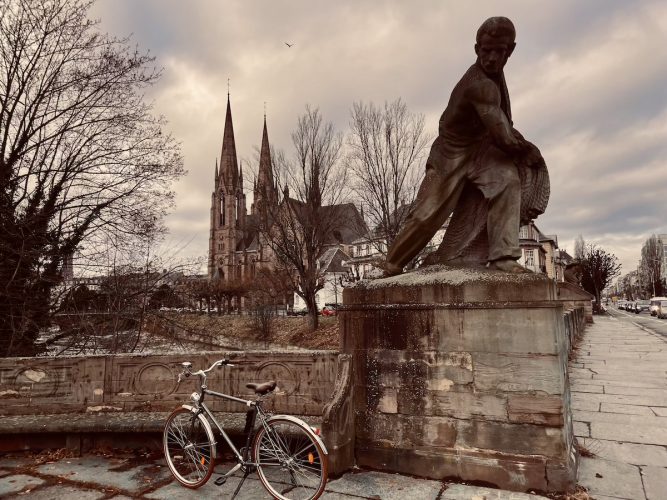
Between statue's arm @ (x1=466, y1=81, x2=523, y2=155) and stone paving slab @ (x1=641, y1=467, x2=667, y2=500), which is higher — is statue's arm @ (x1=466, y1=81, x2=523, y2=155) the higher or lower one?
the higher one

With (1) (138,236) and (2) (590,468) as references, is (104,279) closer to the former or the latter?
(1) (138,236)

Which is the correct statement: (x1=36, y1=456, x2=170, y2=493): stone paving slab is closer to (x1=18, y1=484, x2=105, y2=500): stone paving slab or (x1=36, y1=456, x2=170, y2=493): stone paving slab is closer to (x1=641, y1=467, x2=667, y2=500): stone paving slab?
(x1=18, y1=484, x2=105, y2=500): stone paving slab

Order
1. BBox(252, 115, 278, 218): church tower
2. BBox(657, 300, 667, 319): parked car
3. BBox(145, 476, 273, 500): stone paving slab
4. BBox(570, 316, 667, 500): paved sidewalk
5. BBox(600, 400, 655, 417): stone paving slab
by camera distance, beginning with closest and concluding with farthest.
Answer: BBox(145, 476, 273, 500): stone paving slab → BBox(570, 316, 667, 500): paved sidewalk → BBox(600, 400, 655, 417): stone paving slab → BBox(252, 115, 278, 218): church tower → BBox(657, 300, 667, 319): parked car

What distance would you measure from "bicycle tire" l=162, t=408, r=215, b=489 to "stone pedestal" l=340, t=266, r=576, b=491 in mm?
1293

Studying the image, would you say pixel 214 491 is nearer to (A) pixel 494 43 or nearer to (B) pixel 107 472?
(B) pixel 107 472

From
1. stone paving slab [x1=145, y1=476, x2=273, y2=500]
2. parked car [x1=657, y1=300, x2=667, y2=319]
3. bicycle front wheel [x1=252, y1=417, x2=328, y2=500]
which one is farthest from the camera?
parked car [x1=657, y1=300, x2=667, y2=319]

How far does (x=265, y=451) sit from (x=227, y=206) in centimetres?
9550

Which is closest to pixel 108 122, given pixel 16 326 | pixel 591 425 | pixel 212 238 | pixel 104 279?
pixel 104 279

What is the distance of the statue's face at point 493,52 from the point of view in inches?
157

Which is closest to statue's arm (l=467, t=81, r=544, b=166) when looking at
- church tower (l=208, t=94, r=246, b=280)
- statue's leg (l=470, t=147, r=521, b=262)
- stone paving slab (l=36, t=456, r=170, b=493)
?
statue's leg (l=470, t=147, r=521, b=262)

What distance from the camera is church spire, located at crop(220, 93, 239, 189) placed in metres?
93.6

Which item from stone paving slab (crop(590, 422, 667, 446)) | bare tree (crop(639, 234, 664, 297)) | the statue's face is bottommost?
stone paving slab (crop(590, 422, 667, 446))

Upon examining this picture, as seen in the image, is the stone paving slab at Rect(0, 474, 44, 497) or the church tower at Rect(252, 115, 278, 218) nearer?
the stone paving slab at Rect(0, 474, 44, 497)

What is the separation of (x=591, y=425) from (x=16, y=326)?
1096 cm
